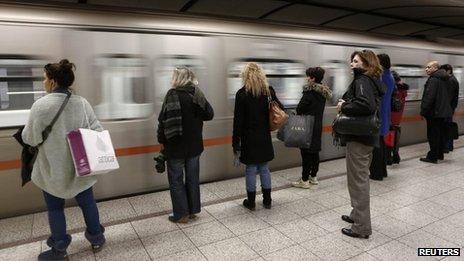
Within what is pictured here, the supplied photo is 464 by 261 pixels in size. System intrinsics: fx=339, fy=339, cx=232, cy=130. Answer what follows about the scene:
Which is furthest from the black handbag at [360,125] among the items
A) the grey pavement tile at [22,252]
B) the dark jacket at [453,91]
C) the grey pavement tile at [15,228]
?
the dark jacket at [453,91]

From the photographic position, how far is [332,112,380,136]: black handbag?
2742mm

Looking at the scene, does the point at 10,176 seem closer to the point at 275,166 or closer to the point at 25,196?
the point at 25,196

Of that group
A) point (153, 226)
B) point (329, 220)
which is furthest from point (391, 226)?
point (153, 226)

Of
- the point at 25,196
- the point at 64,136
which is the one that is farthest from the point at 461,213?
the point at 25,196

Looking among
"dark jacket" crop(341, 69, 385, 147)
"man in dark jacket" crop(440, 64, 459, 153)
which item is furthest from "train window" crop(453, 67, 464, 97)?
"dark jacket" crop(341, 69, 385, 147)

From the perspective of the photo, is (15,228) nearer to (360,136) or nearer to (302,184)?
(302,184)

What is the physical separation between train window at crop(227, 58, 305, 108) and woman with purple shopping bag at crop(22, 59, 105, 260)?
2.26 metres

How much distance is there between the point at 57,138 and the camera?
247cm

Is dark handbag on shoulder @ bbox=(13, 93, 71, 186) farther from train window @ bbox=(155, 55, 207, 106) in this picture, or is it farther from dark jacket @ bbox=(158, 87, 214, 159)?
train window @ bbox=(155, 55, 207, 106)

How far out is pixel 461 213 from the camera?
3.53m

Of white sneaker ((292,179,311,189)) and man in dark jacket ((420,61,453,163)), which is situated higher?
man in dark jacket ((420,61,453,163))

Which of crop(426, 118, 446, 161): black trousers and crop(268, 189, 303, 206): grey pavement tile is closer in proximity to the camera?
crop(268, 189, 303, 206): grey pavement tile

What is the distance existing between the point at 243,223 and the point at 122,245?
45.4 inches

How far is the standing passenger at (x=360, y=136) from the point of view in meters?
2.78
